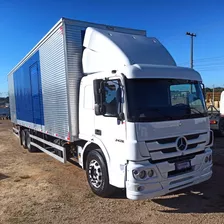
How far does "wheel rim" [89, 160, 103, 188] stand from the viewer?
17.4ft

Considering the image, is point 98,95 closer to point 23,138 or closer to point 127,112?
point 127,112

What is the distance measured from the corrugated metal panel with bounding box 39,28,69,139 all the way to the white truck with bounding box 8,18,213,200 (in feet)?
0.08

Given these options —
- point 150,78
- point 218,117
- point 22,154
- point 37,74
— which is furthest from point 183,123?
point 218,117

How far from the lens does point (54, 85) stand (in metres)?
6.92

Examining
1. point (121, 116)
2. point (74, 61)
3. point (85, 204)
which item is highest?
point (74, 61)

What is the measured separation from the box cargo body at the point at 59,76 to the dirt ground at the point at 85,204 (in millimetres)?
1201

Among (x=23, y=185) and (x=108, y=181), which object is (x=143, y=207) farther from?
(x=23, y=185)

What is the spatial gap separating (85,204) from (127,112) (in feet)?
6.69

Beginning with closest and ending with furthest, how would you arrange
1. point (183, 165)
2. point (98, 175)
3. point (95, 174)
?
point (183, 165) → point (98, 175) → point (95, 174)

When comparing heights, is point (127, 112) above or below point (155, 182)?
Answer: above

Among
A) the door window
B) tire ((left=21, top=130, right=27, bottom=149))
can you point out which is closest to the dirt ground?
the door window

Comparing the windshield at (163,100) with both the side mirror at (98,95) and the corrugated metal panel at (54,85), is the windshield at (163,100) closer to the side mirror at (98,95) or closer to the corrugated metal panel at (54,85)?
the side mirror at (98,95)

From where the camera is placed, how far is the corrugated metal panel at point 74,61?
6.03 metres

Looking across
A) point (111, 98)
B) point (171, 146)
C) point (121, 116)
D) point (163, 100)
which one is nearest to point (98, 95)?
point (111, 98)
